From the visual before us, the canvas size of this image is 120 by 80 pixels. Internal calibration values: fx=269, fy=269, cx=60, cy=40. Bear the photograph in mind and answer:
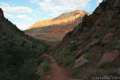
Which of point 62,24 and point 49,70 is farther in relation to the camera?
point 62,24

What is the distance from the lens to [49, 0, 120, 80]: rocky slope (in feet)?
72.8

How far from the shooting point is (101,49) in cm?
2744

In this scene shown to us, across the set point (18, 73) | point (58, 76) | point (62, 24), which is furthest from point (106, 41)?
point (62, 24)

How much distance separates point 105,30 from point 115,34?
3.27 metres

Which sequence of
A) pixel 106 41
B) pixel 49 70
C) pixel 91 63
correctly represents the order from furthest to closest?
1. pixel 49 70
2. pixel 106 41
3. pixel 91 63

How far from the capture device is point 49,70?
30156 mm

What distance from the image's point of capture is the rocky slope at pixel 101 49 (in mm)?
22178

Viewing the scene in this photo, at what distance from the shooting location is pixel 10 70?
2902cm

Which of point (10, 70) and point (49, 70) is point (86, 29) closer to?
point (49, 70)

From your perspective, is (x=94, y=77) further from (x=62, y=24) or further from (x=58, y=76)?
(x=62, y=24)

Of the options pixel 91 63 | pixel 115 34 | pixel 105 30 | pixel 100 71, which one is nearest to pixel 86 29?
pixel 105 30

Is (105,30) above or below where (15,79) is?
above

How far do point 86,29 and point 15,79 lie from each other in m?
16.6

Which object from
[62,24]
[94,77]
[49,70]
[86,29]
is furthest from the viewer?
[62,24]
